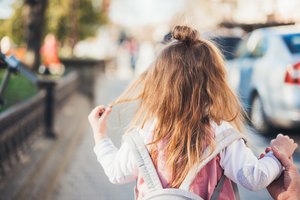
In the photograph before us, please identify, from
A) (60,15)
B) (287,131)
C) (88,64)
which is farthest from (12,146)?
(60,15)

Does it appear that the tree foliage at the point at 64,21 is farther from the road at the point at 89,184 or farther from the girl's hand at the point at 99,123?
the girl's hand at the point at 99,123

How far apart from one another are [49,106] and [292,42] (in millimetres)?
3562

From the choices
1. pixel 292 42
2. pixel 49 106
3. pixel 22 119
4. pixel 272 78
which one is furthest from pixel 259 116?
pixel 22 119

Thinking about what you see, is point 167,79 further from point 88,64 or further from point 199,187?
point 88,64

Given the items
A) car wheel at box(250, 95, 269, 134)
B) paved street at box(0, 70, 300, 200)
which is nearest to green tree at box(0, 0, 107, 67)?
paved street at box(0, 70, 300, 200)

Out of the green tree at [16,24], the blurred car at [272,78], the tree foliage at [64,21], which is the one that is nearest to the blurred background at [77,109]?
the blurred car at [272,78]

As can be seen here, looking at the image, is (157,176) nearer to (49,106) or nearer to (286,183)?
(286,183)

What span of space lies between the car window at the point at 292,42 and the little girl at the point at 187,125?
20.3ft

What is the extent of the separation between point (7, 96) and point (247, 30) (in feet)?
73.5

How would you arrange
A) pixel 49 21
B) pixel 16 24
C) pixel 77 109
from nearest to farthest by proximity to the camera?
pixel 77 109 → pixel 16 24 → pixel 49 21

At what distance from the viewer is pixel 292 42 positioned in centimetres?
856

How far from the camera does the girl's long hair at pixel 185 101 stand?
215 centimetres

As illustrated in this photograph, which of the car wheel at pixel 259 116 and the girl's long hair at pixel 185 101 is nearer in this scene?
the girl's long hair at pixel 185 101

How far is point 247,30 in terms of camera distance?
95.3 ft
